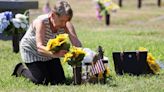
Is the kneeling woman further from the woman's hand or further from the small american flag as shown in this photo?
the small american flag

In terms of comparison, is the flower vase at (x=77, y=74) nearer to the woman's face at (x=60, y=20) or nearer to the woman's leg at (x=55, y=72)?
the woman's leg at (x=55, y=72)

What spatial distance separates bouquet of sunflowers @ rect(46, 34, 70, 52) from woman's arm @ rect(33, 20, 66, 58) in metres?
0.08

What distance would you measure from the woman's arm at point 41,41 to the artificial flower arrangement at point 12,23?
3.55 metres

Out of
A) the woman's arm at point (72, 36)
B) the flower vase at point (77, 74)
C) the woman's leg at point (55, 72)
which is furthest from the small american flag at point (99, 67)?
the woman's leg at point (55, 72)

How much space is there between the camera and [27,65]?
27.6ft

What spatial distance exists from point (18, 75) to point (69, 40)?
1.00 meters

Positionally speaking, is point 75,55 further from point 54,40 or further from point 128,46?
point 128,46

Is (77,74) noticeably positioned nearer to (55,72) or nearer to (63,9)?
(55,72)

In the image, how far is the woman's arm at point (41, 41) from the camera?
7.77 metres

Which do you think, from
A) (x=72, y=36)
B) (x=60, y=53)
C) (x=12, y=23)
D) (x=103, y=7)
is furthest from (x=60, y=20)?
(x=103, y=7)

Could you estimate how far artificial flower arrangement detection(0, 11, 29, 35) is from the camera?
11602mm

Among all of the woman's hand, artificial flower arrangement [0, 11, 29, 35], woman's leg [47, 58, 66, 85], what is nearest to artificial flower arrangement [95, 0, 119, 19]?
artificial flower arrangement [0, 11, 29, 35]

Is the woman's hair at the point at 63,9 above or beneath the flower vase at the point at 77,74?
above

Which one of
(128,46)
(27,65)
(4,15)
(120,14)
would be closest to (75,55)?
(27,65)
